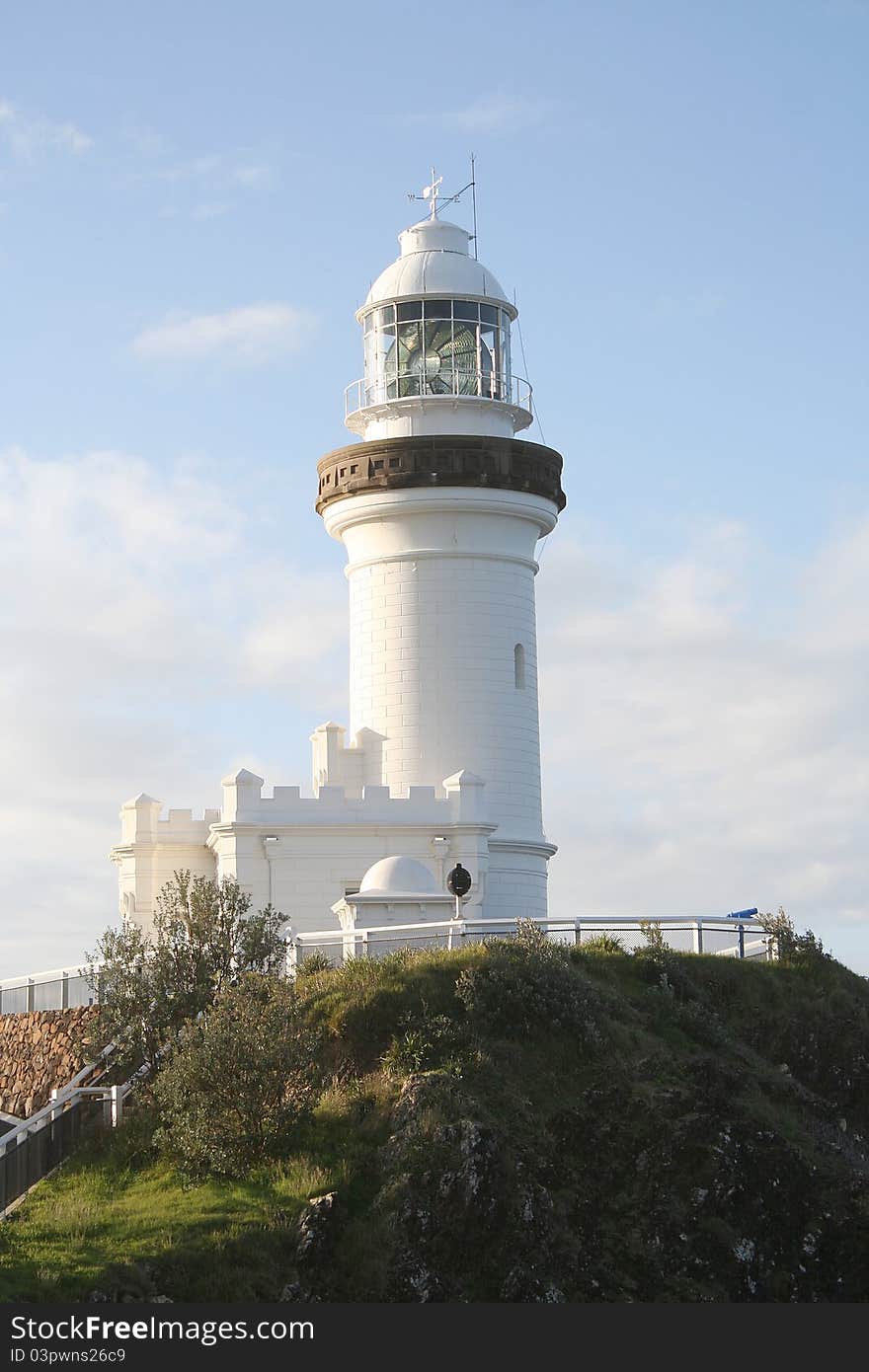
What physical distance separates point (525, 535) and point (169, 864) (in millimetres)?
9876

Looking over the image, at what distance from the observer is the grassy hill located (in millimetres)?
21875

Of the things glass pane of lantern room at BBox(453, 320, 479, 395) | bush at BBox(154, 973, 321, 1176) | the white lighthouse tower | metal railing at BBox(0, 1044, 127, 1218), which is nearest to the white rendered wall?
the white lighthouse tower

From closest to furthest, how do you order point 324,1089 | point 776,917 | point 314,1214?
1. point 314,1214
2. point 324,1089
3. point 776,917

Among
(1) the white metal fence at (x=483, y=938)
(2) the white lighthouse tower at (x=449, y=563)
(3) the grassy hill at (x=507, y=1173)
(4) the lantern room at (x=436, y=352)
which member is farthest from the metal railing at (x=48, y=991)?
(4) the lantern room at (x=436, y=352)

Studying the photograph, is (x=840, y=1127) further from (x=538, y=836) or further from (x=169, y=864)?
(x=169, y=864)

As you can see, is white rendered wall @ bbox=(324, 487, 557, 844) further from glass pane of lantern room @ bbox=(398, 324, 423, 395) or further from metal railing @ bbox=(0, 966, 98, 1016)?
metal railing @ bbox=(0, 966, 98, 1016)

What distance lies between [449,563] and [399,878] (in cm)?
855

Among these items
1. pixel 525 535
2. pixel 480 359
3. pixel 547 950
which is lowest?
pixel 547 950

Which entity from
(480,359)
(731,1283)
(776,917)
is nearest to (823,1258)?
(731,1283)

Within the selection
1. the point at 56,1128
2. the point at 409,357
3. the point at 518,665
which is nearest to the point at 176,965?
the point at 56,1128

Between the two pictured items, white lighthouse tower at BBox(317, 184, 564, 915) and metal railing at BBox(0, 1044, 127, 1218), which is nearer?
metal railing at BBox(0, 1044, 127, 1218)

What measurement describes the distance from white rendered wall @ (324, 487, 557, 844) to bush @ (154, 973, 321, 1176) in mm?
13295

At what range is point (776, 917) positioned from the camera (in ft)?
102

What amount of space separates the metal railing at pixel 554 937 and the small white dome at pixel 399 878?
1586 millimetres
